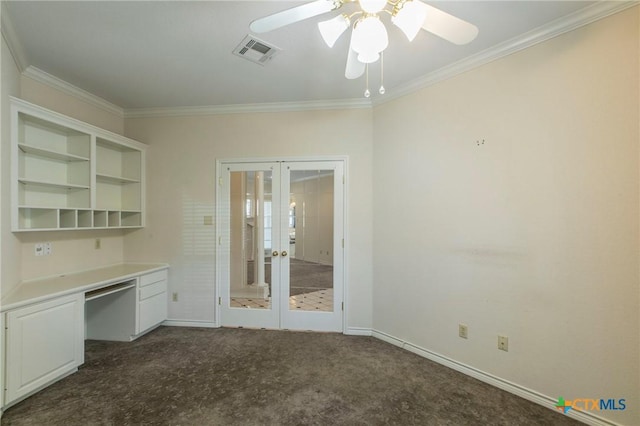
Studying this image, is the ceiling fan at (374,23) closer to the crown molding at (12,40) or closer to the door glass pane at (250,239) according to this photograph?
the crown molding at (12,40)

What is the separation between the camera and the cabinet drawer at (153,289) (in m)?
3.07

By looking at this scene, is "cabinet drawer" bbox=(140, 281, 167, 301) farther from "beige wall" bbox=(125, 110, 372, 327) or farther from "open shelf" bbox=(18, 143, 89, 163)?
"open shelf" bbox=(18, 143, 89, 163)

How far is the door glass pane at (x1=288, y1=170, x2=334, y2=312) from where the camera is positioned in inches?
133

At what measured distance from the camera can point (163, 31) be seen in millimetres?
2061

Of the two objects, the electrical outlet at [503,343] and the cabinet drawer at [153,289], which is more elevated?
the cabinet drawer at [153,289]

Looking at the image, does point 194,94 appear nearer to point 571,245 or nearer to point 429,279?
point 429,279

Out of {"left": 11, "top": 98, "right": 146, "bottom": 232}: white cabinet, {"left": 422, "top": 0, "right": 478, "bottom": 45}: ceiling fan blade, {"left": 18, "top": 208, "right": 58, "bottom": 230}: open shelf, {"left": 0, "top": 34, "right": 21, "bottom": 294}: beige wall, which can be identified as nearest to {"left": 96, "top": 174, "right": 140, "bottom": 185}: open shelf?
{"left": 11, "top": 98, "right": 146, "bottom": 232}: white cabinet

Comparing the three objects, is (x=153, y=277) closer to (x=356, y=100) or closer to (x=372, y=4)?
Answer: (x=356, y=100)

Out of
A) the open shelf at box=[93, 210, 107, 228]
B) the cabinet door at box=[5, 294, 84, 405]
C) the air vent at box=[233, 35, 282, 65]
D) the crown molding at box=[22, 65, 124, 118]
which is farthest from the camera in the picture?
the open shelf at box=[93, 210, 107, 228]

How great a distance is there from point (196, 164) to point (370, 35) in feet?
9.42

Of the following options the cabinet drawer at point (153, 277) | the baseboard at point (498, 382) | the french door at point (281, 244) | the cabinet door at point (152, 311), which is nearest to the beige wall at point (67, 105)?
the french door at point (281, 244)

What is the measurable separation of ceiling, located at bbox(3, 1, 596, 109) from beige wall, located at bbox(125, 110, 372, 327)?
0.35 meters

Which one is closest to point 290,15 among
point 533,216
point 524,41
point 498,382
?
point 524,41

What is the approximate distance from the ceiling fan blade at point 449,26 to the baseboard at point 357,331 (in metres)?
2.90
